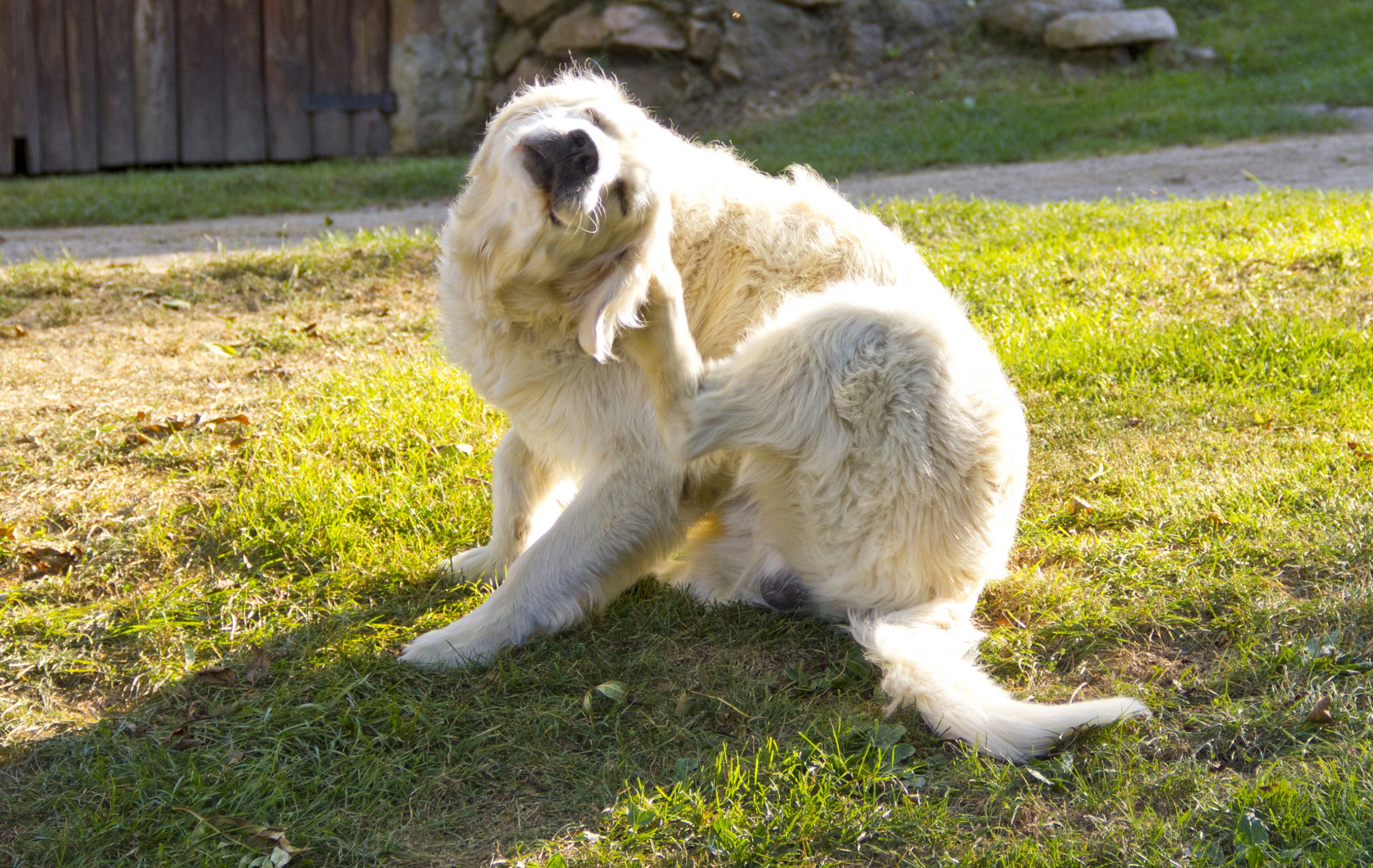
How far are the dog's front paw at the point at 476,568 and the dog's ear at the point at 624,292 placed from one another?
99 cm

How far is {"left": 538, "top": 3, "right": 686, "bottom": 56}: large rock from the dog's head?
9818mm

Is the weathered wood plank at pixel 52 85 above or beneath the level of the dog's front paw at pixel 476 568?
above

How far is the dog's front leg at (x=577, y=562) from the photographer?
312cm

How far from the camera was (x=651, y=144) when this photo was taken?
9.69 feet

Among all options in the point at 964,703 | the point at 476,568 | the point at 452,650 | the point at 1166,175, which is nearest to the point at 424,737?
the point at 452,650

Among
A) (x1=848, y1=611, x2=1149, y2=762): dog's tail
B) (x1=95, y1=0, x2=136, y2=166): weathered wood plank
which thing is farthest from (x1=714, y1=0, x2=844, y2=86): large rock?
(x1=848, y1=611, x2=1149, y2=762): dog's tail

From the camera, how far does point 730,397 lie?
3.07 metres

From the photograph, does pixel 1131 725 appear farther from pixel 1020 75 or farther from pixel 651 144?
pixel 1020 75

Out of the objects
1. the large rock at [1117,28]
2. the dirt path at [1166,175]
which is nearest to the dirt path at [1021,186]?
the dirt path at [1166,175]

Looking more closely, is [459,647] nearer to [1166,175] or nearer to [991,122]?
[1166,175]

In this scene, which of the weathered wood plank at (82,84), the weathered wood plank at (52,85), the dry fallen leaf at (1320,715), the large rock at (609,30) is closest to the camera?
the dry fallen leaf at (1320,715)

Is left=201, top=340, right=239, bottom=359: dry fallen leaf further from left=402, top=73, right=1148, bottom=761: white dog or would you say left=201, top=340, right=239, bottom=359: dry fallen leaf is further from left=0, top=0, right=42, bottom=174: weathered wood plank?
left=0, top=0, right=42, bottom=174: weathered wood plank

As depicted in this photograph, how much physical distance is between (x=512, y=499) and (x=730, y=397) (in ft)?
3.02

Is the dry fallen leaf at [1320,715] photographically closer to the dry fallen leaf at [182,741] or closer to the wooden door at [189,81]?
the dry fallen leaf at [182,741]
